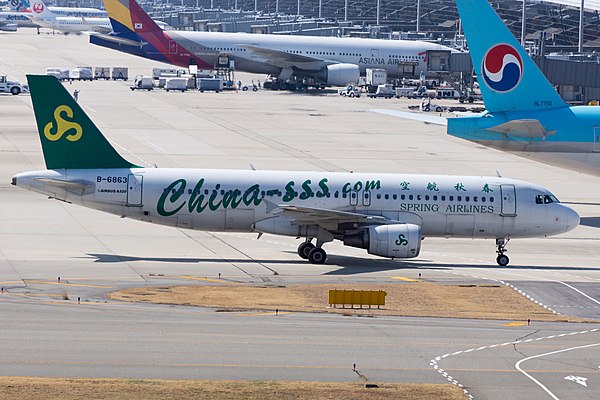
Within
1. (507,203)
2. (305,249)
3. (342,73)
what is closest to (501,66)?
(507,203)

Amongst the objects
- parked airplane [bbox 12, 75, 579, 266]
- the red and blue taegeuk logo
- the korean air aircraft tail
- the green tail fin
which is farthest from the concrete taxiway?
the red and blue taegeuk logo

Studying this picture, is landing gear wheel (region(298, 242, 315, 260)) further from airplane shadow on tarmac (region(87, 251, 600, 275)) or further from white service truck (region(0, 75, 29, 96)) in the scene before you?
white service truck (region(0, 75, 29, 96))

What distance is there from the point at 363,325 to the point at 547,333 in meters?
6.10

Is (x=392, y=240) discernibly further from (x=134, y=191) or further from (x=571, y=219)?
(x=134, y=191)

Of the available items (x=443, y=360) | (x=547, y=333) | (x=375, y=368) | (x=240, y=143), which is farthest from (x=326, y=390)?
(x=240, y=143)

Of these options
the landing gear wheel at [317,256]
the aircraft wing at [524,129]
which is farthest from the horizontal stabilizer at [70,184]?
the aircraft wing at [524,129]

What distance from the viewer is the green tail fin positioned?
48.0m

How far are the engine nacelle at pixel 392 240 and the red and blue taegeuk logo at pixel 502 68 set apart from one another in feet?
55.5

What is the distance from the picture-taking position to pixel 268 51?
434 feet

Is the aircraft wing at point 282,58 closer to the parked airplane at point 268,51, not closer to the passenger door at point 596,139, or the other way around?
the parked airplane at point 268,51

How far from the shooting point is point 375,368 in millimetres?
30609

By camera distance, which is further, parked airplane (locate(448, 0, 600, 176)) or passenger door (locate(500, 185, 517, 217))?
parked airplane (locate(448, 0, 600, 176))

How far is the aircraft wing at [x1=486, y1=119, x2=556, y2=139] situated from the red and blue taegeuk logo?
2330 millimetres

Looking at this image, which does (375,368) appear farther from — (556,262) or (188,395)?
(556,262)
